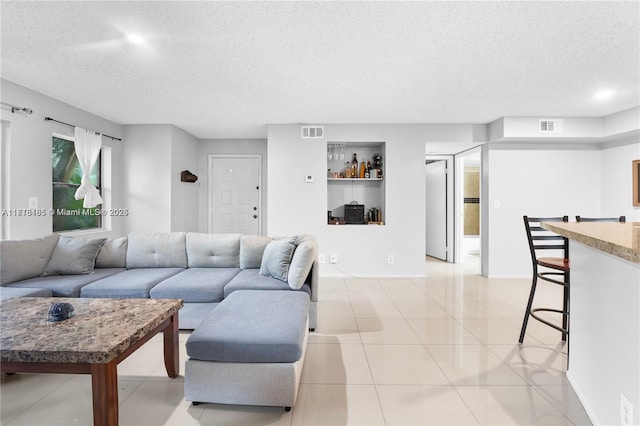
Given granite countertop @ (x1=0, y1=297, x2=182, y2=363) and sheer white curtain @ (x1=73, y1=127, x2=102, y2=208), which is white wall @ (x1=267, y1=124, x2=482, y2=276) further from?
granite countertop @ (x1=0, y1=297, x2=182, y2=363)

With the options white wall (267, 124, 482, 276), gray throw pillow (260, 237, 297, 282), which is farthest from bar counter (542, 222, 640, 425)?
white wall (267, 124, 482, 276)

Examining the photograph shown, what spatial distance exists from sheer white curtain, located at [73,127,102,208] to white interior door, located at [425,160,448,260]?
577 cm

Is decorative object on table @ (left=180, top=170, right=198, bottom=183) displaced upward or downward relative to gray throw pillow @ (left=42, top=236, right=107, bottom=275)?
upward

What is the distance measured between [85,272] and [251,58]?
254 cm

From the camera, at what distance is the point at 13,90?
311 centimetres

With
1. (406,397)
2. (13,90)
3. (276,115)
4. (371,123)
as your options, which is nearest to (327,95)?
(276,115)

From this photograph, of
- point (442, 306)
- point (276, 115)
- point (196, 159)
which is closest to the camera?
point (442, 306)

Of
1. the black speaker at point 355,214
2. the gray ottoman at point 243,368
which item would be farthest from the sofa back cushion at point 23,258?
the black speaker at point 355,214

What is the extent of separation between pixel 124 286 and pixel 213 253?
849 mm

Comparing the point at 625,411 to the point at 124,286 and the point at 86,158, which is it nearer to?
the point at 124,286

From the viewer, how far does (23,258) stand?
8.72 ft

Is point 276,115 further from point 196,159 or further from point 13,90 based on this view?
point 13,90

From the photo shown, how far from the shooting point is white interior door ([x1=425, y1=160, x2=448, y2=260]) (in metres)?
5.96

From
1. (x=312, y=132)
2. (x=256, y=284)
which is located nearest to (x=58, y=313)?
(x=256, y=284)
